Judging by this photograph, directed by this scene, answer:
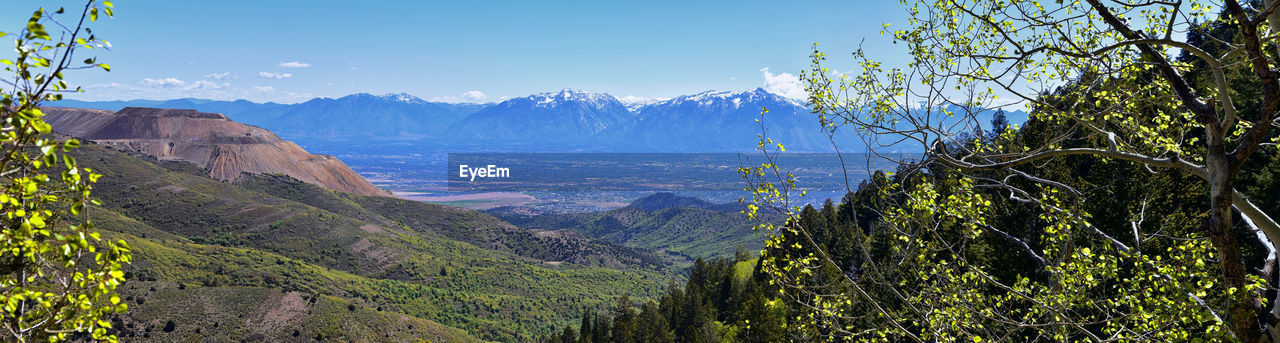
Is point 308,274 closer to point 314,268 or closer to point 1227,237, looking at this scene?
point 314,268

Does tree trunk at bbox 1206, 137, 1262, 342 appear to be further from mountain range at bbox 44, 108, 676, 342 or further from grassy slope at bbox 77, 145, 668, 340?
grassy slope at bbox 77, 145, 668, 340

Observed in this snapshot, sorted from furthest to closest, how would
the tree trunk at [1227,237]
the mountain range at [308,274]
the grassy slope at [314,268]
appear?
1. the grassy slope at [314,268]
2. the mountain range at [308,274]
3. the tree trunk at [1227,237]

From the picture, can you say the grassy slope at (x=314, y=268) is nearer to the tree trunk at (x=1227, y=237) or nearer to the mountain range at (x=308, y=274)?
the mountain range at (x=308, y=274)

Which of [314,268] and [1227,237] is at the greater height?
[1227,237]

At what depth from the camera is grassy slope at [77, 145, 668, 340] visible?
9181 centimetres

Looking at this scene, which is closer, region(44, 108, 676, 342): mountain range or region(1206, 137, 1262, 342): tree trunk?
region(1206, 137, 1262, 342): tree trunk

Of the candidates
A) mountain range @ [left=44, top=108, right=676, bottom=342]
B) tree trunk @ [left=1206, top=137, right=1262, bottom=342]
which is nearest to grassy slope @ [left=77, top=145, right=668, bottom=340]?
mountain range @ [left=44, top=108, right=676, bottom=342]

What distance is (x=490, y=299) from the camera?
431ft

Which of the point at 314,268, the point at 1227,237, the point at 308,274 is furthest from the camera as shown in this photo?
the point at 314,268

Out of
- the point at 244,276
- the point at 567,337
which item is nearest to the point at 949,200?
the point at 567,337

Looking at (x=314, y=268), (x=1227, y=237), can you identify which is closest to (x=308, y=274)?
(x=314, y=268)

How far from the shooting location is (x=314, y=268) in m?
130

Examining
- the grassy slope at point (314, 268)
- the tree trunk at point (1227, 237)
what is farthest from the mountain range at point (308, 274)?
the tree trunk at point (1227, 237)

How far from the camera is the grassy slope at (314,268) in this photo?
91812mm
